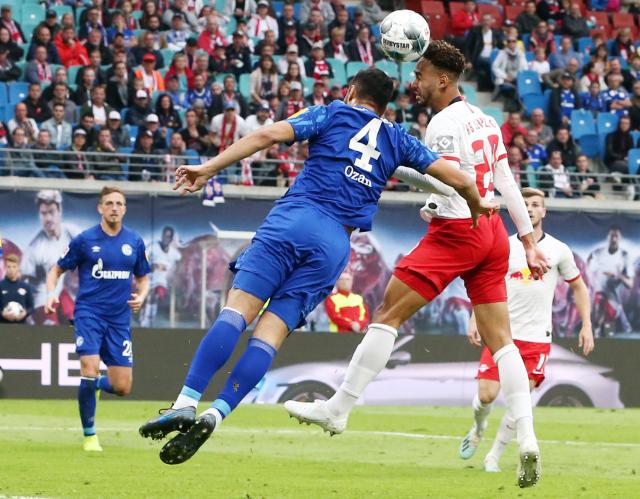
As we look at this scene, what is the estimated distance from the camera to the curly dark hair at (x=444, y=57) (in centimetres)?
938

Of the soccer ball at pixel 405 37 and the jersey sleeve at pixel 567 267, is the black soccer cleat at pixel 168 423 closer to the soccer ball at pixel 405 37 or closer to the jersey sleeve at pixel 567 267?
the soccer ball at pixel 405 37

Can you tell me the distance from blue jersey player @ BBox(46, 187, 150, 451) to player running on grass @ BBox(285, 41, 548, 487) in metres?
4.81

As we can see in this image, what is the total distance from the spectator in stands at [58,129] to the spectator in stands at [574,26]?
12503 mm

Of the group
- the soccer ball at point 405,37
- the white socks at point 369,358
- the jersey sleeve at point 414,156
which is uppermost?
the soccer ball at point 405,37

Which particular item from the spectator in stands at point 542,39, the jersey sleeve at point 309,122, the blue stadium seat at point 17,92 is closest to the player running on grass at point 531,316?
the jersey sleeve at point 309,122

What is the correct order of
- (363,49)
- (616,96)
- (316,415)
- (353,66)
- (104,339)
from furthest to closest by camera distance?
1. (616,96)
2. (363,49)
3. (353,66)
4. (104,339)
5. (316,415)

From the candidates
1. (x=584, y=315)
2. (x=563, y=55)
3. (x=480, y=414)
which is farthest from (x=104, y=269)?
(x=563, y=55)

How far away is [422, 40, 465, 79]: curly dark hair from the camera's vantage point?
30.8 ft

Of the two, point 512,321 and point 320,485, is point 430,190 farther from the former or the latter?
point 512,321

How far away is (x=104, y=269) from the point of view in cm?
1377

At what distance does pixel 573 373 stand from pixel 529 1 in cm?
1229

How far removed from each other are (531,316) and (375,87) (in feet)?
14.6

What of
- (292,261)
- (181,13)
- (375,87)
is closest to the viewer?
(292,261)

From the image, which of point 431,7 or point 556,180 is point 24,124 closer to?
point 556,180
